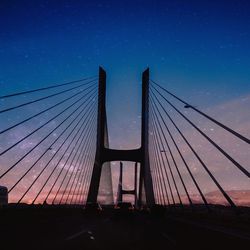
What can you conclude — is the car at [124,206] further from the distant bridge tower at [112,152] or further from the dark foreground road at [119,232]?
the distant bridge tower at [112,152]

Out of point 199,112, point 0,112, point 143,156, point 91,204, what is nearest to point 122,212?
point 91,204

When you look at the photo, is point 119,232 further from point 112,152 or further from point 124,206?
point 112,152

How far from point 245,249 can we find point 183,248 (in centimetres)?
144

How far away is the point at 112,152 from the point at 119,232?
100 ft

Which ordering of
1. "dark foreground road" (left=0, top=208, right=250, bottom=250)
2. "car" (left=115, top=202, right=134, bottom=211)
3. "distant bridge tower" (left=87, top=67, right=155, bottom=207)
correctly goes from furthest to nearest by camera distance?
"distant bridge tower" (left=87, top=67, right=155, bottom=207)
"car" (left=115, top=202, right=134, bottom=211)
"dark foreground road" (left=0, top=208, right=250, bottom=250)

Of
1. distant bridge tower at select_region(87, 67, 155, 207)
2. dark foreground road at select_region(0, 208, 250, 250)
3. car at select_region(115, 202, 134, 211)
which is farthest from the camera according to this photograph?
distant bridge tower at select_region(87, 67, 155, 207)

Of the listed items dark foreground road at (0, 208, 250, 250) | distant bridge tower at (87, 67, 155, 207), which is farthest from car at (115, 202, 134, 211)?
distant bridge tower at (87, 67, 155, 207)

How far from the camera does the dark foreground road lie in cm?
1005

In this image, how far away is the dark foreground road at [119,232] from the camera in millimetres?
10055

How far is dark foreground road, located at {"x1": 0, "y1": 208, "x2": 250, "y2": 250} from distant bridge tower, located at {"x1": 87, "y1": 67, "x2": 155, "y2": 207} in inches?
288

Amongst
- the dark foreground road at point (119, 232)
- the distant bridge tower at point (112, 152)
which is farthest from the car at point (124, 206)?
the distant bridge tower at point (112, 152)

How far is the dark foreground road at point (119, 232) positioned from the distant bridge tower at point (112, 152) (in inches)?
288

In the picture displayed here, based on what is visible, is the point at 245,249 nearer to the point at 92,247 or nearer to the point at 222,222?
the point at 92,247

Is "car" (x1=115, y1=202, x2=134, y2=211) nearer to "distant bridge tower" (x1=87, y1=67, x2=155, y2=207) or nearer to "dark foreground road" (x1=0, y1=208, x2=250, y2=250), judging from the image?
"dark foreground road" (x1=0, y1=208, x2=250, y2=250)
